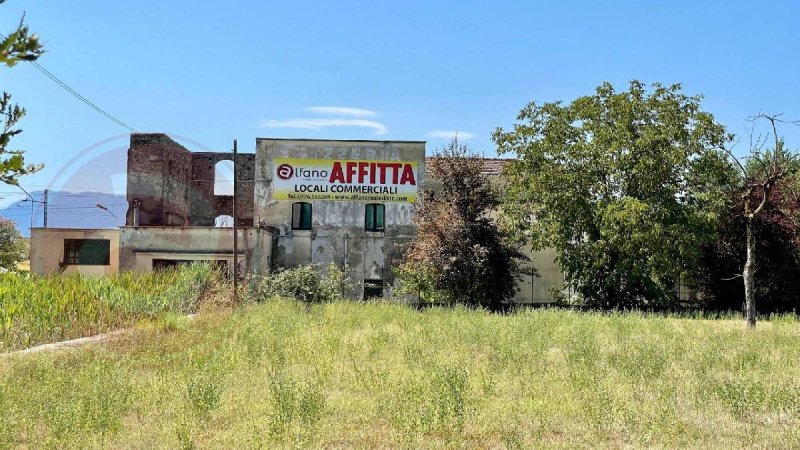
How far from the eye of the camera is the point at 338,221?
1203 inches

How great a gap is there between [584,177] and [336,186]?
1184 centimetres

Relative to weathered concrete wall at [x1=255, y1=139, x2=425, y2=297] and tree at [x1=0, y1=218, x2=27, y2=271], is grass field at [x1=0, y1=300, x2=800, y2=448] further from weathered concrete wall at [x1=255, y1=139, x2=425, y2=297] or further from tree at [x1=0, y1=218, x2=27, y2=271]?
tree at [x1=0, y1=218, x2=27, y2=271]

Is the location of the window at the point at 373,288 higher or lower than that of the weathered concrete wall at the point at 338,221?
lower

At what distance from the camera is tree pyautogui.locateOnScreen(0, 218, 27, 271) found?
37.7m

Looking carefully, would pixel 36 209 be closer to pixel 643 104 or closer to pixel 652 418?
pixel 643 104

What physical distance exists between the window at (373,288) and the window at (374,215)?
261 centimetres

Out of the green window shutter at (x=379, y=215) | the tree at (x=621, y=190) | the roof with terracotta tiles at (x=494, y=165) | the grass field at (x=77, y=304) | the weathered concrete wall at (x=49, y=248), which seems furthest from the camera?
the weathered concrete wall at (x=49, y=248)

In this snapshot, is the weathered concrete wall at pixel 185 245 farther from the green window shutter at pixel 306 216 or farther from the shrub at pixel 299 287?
the green window shutter at pixel 306 216

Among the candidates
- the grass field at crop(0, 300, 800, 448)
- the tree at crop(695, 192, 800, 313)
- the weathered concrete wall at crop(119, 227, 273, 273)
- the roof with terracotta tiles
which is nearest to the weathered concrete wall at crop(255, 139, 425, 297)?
the weathered concrete wall at crop(119, 227, 273, 273)

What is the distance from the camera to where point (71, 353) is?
1042cm

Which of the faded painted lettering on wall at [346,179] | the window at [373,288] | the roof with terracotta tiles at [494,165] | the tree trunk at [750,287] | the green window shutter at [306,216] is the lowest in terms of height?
the window at [373,288]

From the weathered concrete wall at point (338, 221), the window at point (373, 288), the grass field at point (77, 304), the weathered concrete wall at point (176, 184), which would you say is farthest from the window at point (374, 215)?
the grass field at point (77, 304)

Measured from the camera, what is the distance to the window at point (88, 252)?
115 feet

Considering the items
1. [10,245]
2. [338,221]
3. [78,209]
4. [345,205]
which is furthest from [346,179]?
[78,209]
